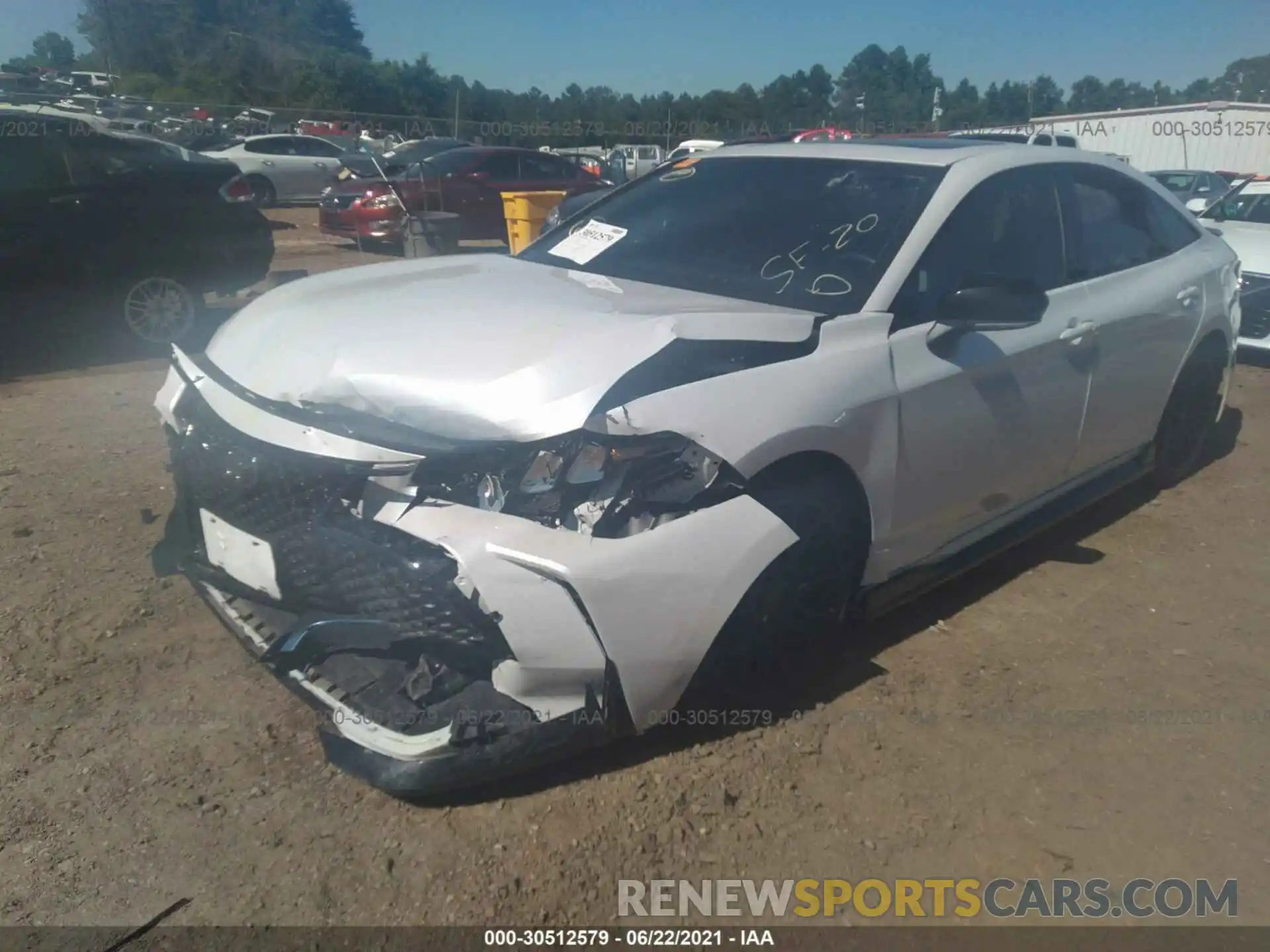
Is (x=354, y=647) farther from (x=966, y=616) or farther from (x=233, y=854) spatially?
(x=966, y=616)

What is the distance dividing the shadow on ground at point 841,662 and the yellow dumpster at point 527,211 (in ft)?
25.8

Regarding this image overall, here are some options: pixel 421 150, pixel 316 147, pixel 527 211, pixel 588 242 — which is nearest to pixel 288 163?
pixel 316 147

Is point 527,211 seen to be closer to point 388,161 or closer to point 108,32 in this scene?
point 388,161

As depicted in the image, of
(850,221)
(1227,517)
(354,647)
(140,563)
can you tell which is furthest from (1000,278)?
(140,563)

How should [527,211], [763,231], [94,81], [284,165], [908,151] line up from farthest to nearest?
1. [94,81]
2. [284,165]
3. [527,211]
4. [908,151]
5. [763,231]

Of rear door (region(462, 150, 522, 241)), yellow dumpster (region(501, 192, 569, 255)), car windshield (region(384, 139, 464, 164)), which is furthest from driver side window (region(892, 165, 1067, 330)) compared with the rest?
car windshield (region(384, 139, 464, 164))

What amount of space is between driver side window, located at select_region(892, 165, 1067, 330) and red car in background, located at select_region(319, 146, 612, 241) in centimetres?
1022

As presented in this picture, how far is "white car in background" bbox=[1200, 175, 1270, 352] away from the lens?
757 centimetres

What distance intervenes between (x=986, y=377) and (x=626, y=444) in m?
1.51

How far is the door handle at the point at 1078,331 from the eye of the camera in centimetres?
358

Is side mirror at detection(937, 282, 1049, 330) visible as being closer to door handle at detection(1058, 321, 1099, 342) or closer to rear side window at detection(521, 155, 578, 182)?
door handle at detection(1058, 321, 1099, 342)

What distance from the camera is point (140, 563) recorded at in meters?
3.74

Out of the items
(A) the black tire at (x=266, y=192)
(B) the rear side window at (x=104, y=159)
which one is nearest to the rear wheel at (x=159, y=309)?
(B) the rear side window at (x=104, y=159)

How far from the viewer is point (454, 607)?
224cm
